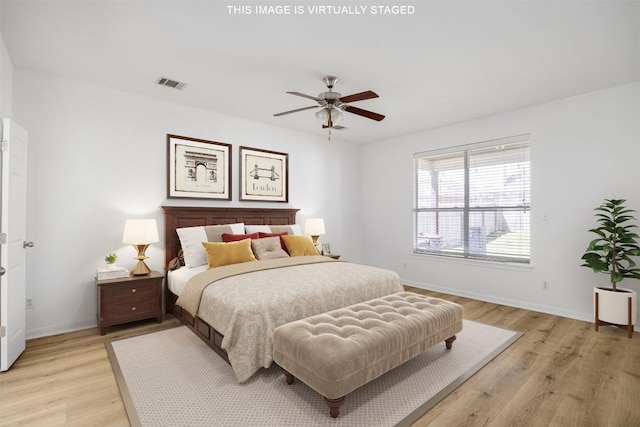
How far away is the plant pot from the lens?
10.7 ft

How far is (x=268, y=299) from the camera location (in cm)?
245

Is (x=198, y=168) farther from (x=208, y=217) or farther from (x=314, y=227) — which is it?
(x=314, y=227)

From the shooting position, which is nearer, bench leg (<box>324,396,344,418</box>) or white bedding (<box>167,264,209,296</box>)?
bench leg (<box>324,396,344,418</box>)

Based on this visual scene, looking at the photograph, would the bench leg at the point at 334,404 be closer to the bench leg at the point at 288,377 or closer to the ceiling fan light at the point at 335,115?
the bench leg at the point at 288,377

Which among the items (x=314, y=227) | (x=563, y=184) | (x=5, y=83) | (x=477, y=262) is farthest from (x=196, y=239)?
(x=563, y=184)

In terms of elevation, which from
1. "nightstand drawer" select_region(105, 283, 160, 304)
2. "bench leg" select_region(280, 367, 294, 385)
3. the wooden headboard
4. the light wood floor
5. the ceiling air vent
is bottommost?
the light wood floor

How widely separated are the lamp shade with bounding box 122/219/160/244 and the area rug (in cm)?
108

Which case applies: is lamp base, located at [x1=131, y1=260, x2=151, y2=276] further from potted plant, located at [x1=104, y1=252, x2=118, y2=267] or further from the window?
the window

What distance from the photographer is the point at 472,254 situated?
16.3 ft

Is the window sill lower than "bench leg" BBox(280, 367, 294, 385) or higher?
higher

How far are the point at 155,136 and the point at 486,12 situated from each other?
3767 mm

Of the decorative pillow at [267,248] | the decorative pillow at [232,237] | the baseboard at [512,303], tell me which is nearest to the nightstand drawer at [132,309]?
the decorative pillow at [232,237]

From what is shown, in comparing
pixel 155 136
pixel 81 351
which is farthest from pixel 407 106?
pixel 81 351

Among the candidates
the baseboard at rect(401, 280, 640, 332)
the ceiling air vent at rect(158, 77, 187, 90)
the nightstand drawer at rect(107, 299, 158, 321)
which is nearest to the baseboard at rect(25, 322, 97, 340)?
the nightstand drawer at rect(107, 299, 158, 321)
